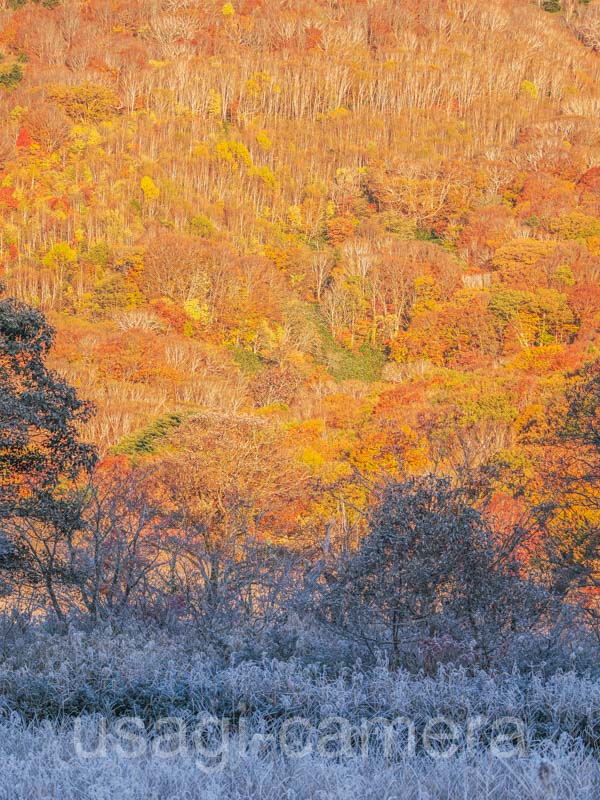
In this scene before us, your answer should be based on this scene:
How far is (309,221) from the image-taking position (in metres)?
74.7

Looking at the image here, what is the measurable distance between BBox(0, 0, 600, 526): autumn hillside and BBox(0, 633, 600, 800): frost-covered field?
1027 cm

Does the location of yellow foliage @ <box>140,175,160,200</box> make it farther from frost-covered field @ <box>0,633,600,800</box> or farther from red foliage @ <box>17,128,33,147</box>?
frost-covered field @ <box>0,633,600,800</box>

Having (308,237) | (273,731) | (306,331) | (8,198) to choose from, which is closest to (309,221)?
(308,237)

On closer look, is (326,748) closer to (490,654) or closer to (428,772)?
(428,772)

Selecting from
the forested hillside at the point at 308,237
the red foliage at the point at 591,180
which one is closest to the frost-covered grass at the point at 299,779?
Answer: the forested hillside at the point at 308,237

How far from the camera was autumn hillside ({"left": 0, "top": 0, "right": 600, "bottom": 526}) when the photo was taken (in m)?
33.3

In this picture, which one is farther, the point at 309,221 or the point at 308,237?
the point at 309,221

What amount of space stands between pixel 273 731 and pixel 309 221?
238ft

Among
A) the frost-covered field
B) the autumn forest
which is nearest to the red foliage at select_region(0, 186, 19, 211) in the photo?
the autumn forest

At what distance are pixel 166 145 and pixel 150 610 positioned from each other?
7762 cm

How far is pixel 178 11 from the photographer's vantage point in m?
114

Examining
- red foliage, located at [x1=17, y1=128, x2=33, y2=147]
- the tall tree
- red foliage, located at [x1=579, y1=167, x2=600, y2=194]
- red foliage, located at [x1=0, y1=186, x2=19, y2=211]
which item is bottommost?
red foliage, located at [x1=0, y1=186, x2=19, y2=211]

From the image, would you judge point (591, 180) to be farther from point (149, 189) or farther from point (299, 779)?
point (299, 779)

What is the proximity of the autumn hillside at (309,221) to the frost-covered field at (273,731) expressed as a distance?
10.3m
